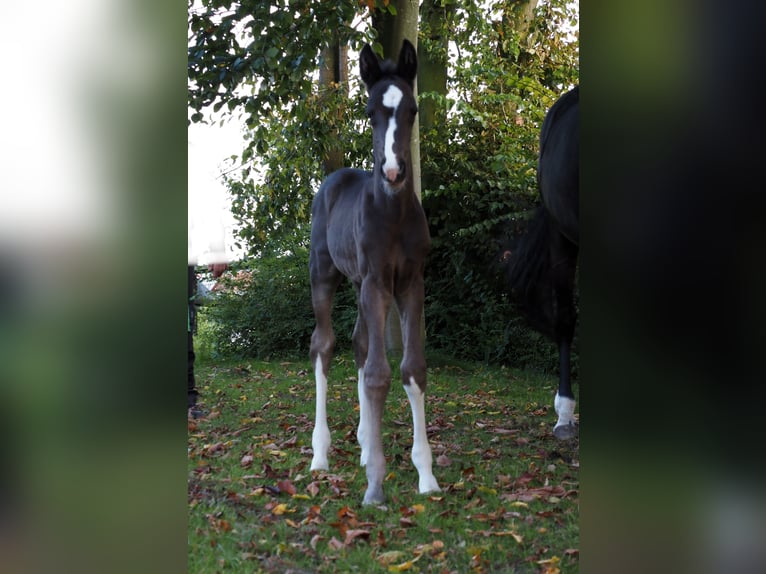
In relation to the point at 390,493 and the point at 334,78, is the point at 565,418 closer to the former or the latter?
the point at 390,493

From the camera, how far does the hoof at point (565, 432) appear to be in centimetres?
400

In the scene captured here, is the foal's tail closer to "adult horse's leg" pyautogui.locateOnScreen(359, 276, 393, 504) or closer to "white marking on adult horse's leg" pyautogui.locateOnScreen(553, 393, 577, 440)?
"white marking on adult horse's leg" pyautogui.locateOnScreen(553, 393, 577, 440)

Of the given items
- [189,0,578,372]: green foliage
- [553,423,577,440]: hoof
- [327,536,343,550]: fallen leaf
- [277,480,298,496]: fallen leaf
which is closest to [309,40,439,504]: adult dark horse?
[277,480,298,496]: fallen leaf

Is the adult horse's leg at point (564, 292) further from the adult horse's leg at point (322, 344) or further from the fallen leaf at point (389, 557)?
the fallen leaf at point (389, 557)

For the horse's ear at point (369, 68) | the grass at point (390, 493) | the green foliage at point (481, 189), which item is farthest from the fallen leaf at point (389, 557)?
the green foliage at point (481, 189)

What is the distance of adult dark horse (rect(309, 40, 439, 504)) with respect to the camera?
9.13 feet
